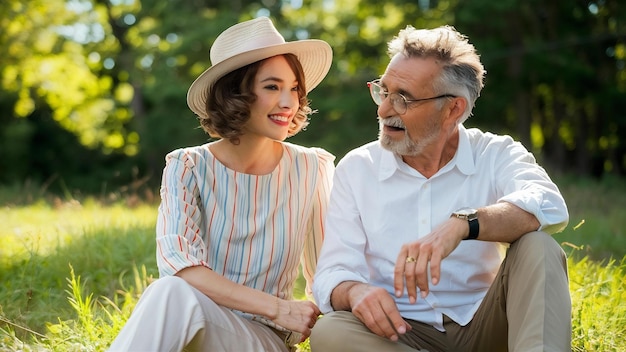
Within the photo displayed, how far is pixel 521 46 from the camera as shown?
19219 mm

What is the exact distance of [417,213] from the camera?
3340 mm

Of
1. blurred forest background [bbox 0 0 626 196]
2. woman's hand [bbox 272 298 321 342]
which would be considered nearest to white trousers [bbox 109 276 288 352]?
woman's hand [bbox 272 298 321 342]

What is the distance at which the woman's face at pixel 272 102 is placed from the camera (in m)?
3.45

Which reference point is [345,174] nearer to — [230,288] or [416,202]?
[416,202]

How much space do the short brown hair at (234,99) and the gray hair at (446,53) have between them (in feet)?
1.50

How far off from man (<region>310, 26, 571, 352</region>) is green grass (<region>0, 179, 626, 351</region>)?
0.76 meters

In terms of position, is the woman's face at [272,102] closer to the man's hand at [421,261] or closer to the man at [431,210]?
the man at [431,210]

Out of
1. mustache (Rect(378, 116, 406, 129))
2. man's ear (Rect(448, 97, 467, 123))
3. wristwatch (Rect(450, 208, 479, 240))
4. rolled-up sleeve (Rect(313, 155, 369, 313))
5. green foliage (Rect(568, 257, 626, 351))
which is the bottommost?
green foliage (Rect(568, 257, 626, 351))

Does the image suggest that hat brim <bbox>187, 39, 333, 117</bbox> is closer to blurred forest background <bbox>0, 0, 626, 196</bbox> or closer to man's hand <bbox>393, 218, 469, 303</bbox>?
man's hand <bbox>393, 218, 469, 303</bbox>

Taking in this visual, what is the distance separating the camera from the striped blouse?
3.32 meters

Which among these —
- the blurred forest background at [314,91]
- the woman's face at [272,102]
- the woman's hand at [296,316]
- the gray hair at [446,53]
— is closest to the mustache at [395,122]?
the gray hair at [446,53]

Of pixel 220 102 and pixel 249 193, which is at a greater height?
pixel 220 102

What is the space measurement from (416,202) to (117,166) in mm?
21063

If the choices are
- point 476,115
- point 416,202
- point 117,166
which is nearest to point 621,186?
point 476,115
